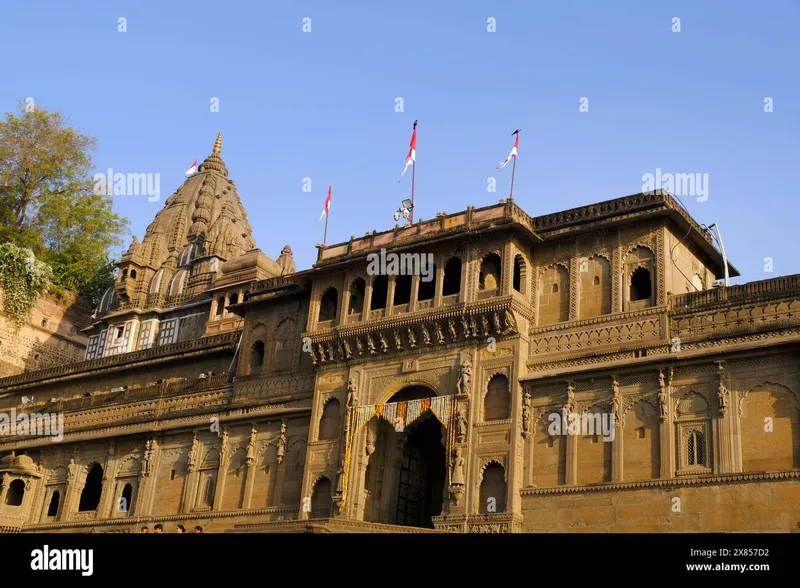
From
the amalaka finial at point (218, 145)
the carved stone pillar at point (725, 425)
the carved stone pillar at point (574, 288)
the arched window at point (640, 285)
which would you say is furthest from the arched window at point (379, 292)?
the amalaka finial at point (218, 145)

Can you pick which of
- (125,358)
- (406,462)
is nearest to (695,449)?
Answer: (406,462)

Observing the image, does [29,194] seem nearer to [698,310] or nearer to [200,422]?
[200,422]

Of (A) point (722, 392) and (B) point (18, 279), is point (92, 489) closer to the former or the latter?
(B) point (18, 279)

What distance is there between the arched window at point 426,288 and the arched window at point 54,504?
1499 cm

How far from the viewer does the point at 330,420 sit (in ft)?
91.1

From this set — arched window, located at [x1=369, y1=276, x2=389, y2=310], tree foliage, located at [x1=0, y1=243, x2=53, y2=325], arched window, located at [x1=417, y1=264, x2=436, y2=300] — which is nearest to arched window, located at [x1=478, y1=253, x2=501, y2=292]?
arched window, located at [x1=417, y1=264, x2=436, y2=300]

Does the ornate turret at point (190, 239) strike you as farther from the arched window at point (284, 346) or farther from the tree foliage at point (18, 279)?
the arched window at point (284, 346)

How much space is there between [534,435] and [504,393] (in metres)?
1.27

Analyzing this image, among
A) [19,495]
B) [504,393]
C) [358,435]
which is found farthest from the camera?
[19,495]

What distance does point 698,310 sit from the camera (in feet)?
76.1

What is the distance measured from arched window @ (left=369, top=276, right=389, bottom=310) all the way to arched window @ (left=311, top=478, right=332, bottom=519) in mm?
4906
